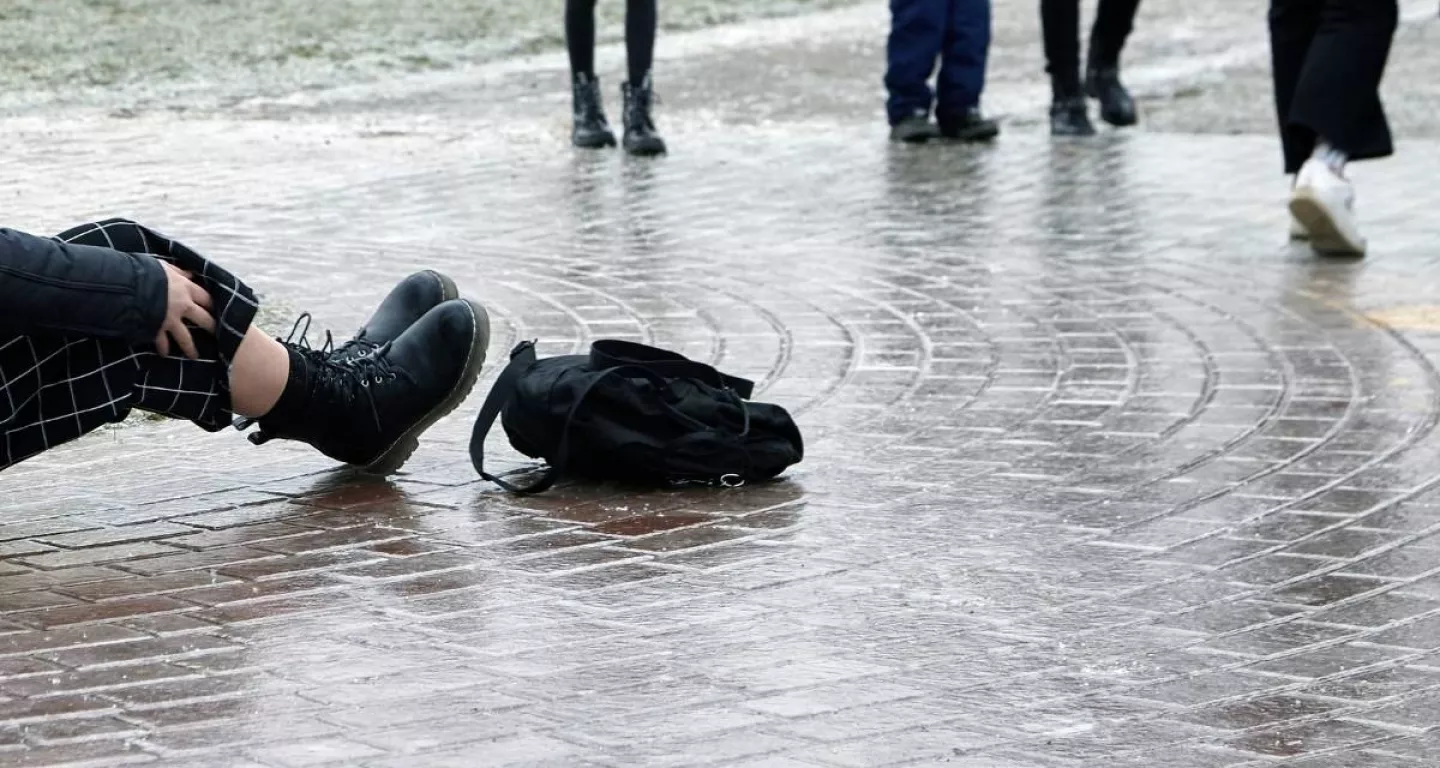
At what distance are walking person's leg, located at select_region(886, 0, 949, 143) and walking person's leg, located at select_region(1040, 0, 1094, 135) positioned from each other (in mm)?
484

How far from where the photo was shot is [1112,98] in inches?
402

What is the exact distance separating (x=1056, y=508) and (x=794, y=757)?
1.40 m

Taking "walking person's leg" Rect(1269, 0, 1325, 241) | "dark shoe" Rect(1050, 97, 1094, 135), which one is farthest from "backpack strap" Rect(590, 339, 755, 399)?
"dark shoe" Rect(1050, 97, 1094, 135)

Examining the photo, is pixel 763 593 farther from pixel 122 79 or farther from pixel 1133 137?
pixel 122 79

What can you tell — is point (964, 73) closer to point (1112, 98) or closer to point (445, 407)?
point (1112, 98)

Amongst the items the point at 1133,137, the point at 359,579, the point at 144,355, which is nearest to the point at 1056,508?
the point at 359,579

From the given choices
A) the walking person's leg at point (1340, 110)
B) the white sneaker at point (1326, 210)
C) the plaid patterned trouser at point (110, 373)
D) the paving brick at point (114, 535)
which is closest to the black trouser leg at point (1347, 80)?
the walking person's leg at point (1340, 110)

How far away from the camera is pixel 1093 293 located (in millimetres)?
6262

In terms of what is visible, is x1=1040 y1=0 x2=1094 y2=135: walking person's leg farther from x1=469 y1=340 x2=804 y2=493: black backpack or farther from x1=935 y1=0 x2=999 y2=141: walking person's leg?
x1=469 y1=340 x2=804 y2=493: black backpack

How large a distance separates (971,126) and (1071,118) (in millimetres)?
487

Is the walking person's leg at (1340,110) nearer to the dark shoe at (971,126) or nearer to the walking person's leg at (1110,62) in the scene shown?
the dark shoe at (971,126)

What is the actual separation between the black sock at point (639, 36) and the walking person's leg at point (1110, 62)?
2.30 metres

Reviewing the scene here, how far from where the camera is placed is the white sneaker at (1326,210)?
675 centimetres

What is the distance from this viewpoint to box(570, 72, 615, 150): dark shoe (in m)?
9.31
